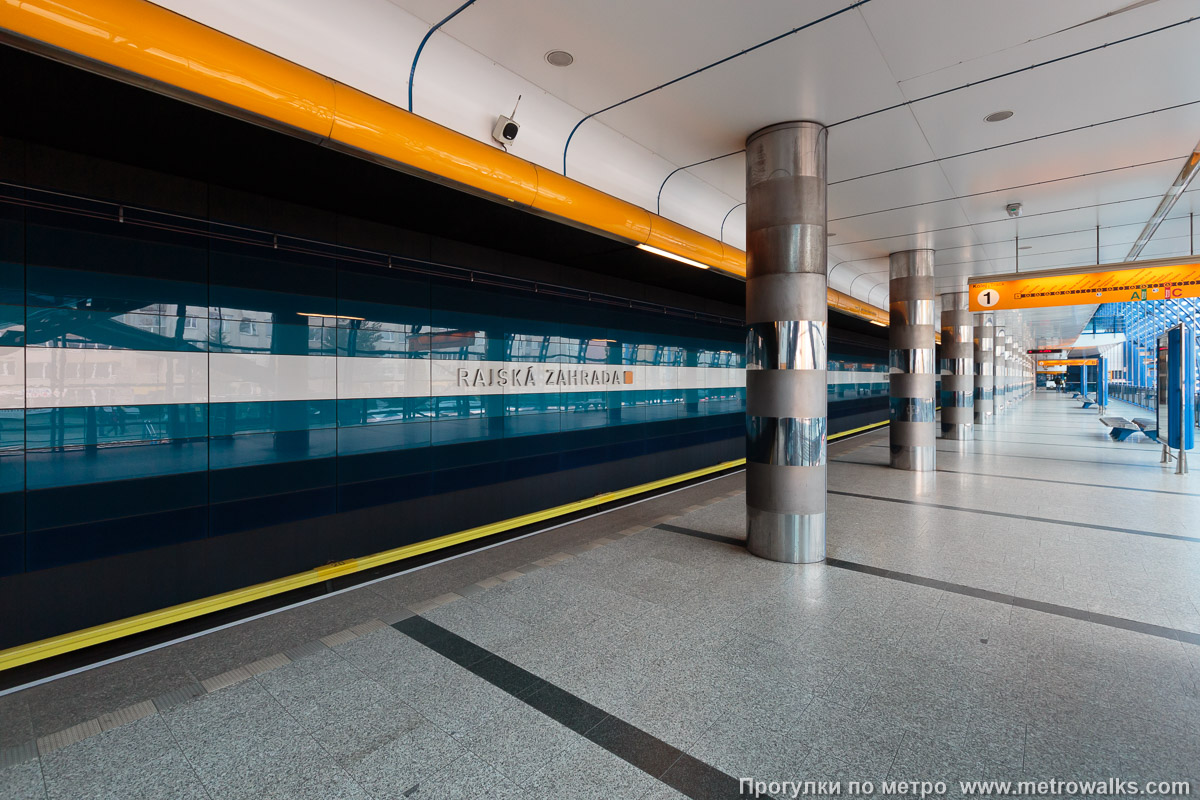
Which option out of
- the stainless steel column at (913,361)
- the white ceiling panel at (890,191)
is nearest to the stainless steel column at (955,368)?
the stainless steel column at (913,361)

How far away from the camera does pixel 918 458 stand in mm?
9664

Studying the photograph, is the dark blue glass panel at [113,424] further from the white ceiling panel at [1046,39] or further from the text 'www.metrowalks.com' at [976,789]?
the white ceiling panel at [1046,39]

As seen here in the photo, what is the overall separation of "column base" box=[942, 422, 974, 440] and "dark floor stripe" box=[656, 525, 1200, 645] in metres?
11.2

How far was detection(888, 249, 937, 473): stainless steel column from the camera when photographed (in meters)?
9.71

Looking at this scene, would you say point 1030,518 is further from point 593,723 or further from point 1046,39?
point 593,723

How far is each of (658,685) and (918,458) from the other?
28.2 ft

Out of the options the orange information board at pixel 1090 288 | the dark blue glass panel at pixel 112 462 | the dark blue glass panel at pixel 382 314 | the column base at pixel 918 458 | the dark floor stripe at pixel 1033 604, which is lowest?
the dark floor stripe at pixel 1033 604

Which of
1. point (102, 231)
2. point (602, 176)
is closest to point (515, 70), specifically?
point (602, 176)

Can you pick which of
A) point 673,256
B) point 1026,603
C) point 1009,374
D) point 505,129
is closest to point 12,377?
point 505,129

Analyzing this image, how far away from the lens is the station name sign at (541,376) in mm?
5820

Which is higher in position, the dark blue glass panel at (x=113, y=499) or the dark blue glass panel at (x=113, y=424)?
the dark blue glass panel at (x=113, y=424)

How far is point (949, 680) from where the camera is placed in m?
2.96

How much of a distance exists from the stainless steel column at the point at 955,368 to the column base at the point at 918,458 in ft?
16.9

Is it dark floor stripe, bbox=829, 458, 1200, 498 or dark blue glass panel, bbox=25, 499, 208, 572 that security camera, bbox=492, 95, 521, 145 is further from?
dark floor stripe, bbox=829, 458, 1200, 498
